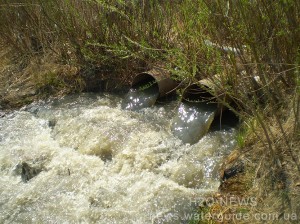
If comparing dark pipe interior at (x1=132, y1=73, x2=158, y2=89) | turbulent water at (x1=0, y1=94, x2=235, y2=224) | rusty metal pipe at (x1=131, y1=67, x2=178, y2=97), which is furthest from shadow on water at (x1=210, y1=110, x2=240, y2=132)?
dark pipe interior at (x1=132, y1=73, x2=158, y2=89)

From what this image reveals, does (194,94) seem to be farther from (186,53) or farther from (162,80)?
(186,53)

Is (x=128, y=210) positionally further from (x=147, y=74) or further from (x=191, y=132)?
(x=147, y=74)

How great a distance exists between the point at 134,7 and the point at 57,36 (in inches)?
64.0

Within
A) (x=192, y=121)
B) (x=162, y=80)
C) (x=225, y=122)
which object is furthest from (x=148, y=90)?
(x=225, y=122)

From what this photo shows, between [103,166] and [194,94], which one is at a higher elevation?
[194,94]

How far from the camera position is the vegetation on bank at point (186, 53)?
9.25 ft

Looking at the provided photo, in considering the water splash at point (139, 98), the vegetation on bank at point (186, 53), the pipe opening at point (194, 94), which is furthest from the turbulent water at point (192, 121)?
the water splash at point (139, 98)

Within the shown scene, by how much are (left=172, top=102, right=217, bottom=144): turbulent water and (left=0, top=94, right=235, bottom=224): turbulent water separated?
0.29ft

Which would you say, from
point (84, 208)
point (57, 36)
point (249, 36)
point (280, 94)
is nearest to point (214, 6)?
point (249, 36)

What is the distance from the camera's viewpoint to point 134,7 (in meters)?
4.66

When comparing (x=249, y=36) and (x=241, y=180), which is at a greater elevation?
(x=249, y=36)

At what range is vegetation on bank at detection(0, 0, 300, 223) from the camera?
2.82 meters

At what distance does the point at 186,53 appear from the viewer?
11.6 ft

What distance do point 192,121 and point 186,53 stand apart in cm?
96
